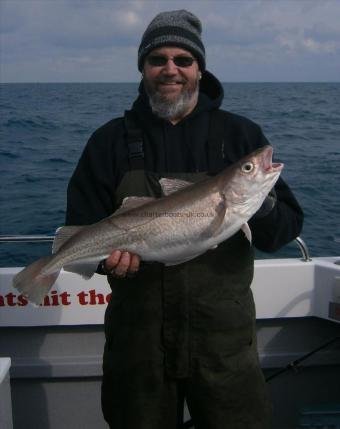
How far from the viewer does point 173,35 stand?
11.0 feet

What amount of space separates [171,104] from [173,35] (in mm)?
428

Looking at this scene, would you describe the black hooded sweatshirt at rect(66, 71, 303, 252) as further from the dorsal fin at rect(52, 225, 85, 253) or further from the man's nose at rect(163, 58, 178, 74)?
the man's nose at rect(163, 58, 178, 74)

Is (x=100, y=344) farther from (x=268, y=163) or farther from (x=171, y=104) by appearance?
(x=268, y=163)

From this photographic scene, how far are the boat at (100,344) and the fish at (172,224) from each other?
1.15m

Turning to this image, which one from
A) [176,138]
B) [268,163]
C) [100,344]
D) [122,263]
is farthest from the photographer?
[100,344]

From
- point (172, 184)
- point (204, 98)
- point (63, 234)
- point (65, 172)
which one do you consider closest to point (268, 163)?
point (172, 184)

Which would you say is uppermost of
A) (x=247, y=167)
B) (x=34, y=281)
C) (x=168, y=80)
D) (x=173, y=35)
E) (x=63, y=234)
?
(x=173, y=35)

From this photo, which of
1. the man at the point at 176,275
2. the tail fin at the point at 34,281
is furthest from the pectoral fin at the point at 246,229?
the tail fin at the point at 34,281

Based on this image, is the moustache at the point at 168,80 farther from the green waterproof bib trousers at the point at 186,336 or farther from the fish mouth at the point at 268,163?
the fish mouth at the point at 268,163

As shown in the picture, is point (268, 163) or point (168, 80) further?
point (168, 80)

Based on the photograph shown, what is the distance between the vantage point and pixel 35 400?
15.8ft

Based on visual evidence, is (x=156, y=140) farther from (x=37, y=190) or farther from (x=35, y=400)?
(x=37, y=190)

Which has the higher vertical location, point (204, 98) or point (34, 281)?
point (204, 98)

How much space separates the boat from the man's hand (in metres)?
1.29
